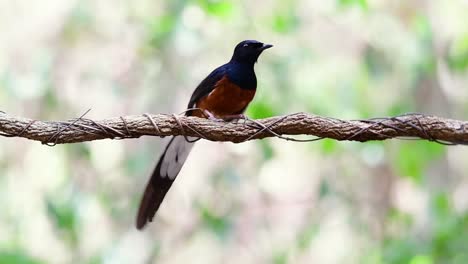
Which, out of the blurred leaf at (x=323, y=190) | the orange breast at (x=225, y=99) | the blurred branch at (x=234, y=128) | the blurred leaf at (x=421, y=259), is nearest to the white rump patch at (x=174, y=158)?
the orange breast at (x=225, y=99)

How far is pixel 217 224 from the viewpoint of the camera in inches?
168

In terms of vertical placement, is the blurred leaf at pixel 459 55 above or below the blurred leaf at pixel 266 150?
above

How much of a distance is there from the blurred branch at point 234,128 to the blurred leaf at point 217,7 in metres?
1.85

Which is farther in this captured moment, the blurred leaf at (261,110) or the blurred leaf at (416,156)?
the blurred leaf at (416,156)

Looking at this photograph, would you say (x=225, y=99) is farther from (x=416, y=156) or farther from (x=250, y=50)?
(x=416, y=156)

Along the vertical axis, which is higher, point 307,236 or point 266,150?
point 266,150

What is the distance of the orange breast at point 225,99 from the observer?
9.31 ft

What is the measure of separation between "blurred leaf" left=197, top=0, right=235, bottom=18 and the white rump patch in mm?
1178

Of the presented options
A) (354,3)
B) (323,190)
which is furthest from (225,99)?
(323,190)

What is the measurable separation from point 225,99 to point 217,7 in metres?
1.29

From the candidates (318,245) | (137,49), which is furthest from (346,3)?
(318,245)

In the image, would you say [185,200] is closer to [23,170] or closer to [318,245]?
[23,170]

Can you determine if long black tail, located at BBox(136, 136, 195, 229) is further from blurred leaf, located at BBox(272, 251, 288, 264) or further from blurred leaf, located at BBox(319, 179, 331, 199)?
blurred leaf, located at BBox(272, 251, 288, 264)

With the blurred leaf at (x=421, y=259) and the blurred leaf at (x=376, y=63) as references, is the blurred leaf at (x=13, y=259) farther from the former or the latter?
the blurred leaf at (x=376, y=63)
